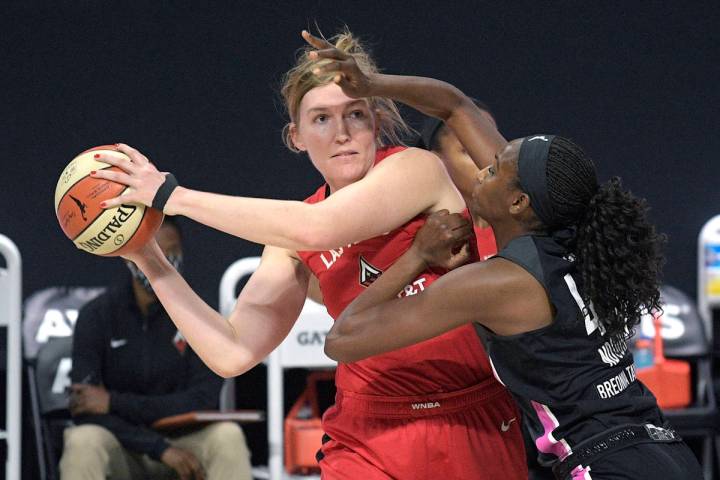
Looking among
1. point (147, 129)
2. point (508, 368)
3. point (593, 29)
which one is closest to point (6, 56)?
point (147, 129)

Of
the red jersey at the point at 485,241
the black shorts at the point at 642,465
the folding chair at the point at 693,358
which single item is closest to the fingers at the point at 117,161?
the black shorts at the point at 642,465

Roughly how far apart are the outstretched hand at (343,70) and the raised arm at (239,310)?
24.8 inches

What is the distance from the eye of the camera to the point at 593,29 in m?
6.39

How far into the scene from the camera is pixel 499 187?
9.21 feet

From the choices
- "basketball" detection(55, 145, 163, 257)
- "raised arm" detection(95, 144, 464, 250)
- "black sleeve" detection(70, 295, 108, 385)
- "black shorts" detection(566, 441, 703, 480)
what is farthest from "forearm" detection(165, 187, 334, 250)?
"black sleeve" detection(70, 295, 108, 385)

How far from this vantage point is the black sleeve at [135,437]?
202 inches

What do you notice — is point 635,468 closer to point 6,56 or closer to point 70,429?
point 70,429

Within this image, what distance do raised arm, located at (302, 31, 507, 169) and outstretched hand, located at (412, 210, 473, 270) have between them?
31 centimetres

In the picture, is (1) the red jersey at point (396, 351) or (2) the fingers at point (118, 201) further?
(1) the red jersey at point (396, 351)

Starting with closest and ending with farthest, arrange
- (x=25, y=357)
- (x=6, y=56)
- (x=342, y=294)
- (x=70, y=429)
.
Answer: (x=342, y=294), (x=70, y=429), (x=25, y=357), (x=6, y=56)

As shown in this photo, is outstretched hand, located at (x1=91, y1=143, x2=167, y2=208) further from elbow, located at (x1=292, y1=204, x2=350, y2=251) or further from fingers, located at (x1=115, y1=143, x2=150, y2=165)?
elbow, located at (x1=292, y1=204, x2=350, y2=251)

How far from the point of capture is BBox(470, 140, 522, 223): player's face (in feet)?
9.16

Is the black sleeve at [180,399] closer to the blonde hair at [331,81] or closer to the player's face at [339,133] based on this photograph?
the blonde hair at [331,81]

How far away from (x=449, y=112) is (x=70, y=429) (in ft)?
8.62
